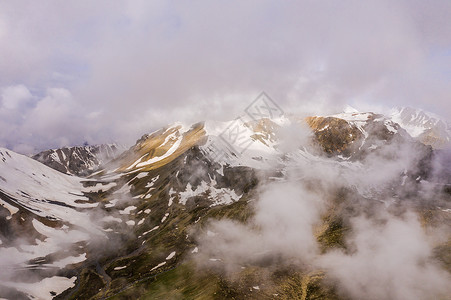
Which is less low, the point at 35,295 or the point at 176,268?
the point at 35,295

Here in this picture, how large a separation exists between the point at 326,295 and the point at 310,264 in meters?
33.6

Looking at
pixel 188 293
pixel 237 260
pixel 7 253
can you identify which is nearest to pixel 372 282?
pixel 237 260

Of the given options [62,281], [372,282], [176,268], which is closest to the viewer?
[372,282]

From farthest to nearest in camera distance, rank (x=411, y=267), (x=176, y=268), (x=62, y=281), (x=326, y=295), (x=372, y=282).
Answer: (x=176, y=268) < (x=62, y=281) < (x=411, y=267) < (x=372, y=282) < (x=326, y=295)

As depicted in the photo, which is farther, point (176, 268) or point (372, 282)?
point (176, 268)

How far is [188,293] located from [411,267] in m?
132

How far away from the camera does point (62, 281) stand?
595 ft

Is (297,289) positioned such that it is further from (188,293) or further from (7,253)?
(7,253)

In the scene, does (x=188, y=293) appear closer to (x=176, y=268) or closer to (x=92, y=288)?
(x=176, y=268)

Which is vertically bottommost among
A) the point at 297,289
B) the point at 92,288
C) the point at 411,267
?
the point at 411,267

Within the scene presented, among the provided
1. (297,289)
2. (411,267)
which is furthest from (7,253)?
(411,267)

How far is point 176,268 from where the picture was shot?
19350 cm

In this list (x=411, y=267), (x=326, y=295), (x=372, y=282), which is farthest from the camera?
(x=411, y=267)

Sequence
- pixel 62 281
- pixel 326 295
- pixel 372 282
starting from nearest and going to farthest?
pixel 326 295
pixel 372 282
pixel 62 281
